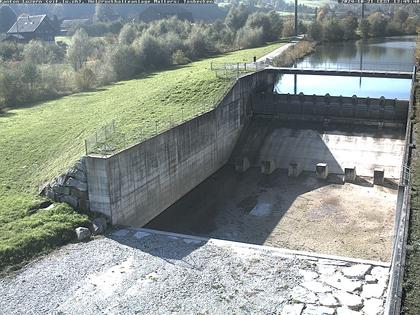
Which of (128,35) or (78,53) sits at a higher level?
(128,35)

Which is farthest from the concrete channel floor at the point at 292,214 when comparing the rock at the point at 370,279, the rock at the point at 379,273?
the rock at the point at 370,279

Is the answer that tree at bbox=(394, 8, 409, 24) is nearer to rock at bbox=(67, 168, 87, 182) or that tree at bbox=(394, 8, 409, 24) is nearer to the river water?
the river water

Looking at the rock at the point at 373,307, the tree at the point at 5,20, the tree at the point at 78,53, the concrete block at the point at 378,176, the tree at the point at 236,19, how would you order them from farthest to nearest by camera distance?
the tree at the point at 5,20
the tree at the point at 236,19
the tree at the point at 78,53
the concrete block at the point at 378,176
the rock at the point at 373,307

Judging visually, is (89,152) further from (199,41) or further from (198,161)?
(199,41)

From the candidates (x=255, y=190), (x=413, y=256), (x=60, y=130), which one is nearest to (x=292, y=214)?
(x=255, y=190)

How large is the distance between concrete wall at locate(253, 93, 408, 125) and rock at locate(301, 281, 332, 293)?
790 inches

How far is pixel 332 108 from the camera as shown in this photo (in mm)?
35594

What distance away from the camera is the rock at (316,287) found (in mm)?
16000

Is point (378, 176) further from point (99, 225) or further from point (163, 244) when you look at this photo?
point (99, 225)

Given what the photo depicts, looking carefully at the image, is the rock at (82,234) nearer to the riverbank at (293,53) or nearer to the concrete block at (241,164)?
the concrete block at (241,164)

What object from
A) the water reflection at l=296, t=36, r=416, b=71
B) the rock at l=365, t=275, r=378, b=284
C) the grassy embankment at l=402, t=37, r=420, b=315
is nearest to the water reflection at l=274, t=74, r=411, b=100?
the water reflection at l=296, t=36, r=416, b=71

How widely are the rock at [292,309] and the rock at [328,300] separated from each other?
0.64 m

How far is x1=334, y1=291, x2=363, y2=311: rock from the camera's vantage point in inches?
597

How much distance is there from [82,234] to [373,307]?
11102mm
